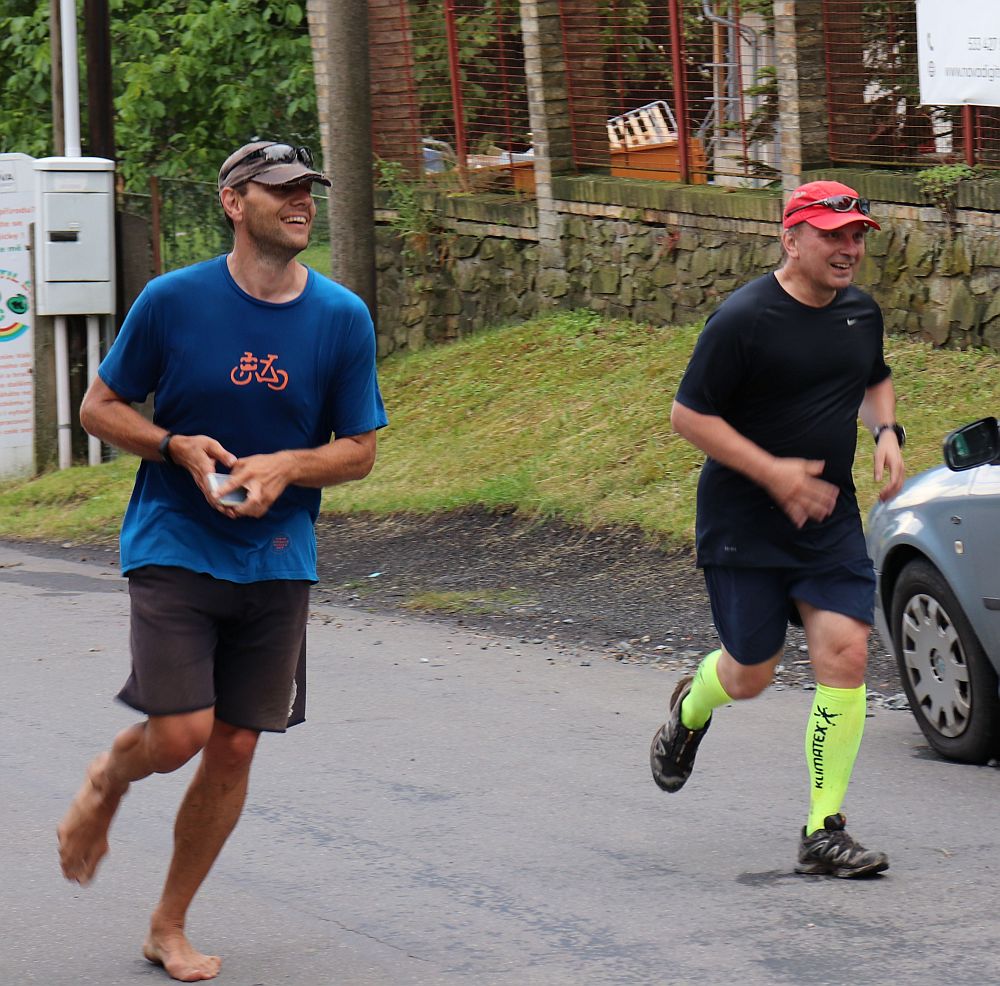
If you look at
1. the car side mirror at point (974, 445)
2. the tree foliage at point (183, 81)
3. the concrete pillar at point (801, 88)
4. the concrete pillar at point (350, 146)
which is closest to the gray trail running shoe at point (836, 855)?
the car side mirror at point (974, 445)

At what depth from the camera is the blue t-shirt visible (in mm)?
4242

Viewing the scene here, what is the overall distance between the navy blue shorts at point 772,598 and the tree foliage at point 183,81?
15.0m

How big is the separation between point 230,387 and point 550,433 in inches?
331

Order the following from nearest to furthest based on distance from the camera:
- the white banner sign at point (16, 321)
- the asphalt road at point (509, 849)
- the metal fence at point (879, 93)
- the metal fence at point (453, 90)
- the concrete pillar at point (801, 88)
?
the asphalt road at point (509, 849) → the metal fence at point (879, 93) → the concrete pillar at point (801, 88) → the white banner sign at point (16, 321) → the metal fence at point (453, 90)

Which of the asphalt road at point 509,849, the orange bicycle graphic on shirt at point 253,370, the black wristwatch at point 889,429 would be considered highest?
the orange bicycle graphic on shirt at point 253,370

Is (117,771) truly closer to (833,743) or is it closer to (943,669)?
(833,743)

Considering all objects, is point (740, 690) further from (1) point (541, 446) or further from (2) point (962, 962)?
(1) point (541, 446)

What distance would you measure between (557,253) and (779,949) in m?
11.3

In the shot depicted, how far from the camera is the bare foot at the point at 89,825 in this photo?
439cm

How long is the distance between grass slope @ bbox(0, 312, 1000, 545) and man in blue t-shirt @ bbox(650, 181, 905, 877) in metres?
4.64

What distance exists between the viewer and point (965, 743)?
20.5ft

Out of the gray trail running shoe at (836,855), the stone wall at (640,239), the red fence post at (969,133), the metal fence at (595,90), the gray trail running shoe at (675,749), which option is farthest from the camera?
the metal fence at (595,90)

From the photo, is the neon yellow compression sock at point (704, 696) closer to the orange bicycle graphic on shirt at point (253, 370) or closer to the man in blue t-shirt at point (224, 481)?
the man in blue t-shirt at point (224, 481)

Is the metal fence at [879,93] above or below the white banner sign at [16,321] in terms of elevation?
above
